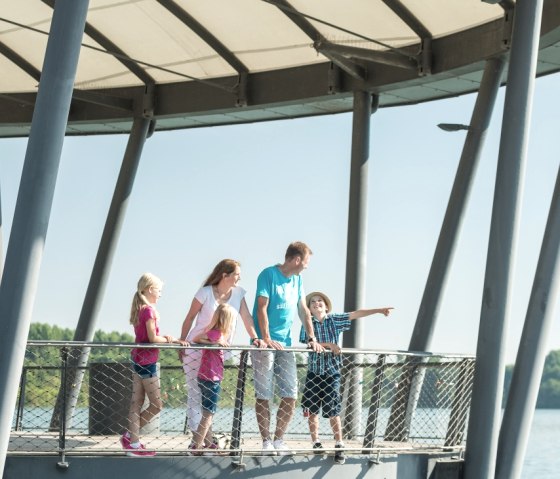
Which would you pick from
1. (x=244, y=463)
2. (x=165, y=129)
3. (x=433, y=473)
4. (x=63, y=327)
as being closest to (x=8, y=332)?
(x=244, y=463)

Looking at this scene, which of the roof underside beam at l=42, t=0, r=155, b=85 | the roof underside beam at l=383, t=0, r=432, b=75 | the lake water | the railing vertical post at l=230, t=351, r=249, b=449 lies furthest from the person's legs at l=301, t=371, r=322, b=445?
the lake water

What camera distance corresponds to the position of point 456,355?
13.1 metres

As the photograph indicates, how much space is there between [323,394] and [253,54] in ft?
24.3

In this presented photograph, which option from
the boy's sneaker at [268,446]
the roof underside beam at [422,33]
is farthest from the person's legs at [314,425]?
the roof underside beam at [422,33]

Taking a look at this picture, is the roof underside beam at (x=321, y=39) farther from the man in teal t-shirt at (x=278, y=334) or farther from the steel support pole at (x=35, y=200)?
the steel support pole at (x=35, y=200)

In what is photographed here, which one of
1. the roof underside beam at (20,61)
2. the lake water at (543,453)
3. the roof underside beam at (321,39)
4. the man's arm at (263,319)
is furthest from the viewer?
the lake water at (543,453)

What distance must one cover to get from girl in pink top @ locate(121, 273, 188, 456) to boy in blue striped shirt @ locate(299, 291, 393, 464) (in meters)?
1.50

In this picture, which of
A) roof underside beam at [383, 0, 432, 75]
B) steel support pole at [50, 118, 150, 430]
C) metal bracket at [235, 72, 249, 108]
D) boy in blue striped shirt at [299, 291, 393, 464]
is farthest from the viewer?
steel support pole at [50, 118, 150, 430]

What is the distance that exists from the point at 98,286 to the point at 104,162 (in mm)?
47011

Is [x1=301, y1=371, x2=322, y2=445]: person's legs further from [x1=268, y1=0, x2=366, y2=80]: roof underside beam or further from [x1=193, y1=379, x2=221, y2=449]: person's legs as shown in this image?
[x1=268, y1=0, x2=366, y2=80]: roof underside beam

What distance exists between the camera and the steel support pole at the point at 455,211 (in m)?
15.4

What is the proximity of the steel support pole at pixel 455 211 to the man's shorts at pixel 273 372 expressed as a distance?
4.02m

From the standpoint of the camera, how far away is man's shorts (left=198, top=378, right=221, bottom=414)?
11188mm

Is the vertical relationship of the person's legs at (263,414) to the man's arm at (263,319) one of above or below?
below
